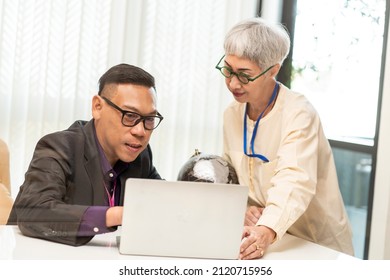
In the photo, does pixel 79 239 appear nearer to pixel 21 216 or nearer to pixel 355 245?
pixel 21 216

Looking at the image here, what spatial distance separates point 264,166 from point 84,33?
2.00ft

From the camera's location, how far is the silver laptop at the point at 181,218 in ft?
5.18

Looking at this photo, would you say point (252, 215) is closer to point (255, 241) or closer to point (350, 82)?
→ point (255, 241)

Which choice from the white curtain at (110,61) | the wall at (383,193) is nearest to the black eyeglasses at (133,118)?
the white curtain at (110,61)

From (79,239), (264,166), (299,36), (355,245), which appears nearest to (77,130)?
(79,239)

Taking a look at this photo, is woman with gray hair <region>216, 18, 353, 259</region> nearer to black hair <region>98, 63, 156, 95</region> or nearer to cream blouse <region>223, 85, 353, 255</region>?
cream blouse <region>223, 85, 353, 255</region>

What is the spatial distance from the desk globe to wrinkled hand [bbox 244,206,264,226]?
90 millimetres

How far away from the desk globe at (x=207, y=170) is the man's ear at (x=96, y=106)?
0.29 metres

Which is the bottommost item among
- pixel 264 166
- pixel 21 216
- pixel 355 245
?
pixel 355 245

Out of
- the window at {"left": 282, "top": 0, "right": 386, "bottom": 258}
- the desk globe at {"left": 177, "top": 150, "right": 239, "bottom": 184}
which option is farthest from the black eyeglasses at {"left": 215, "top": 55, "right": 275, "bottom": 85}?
the window at {"left": 282, "top": 0, "right": 386, "bottom": 258}

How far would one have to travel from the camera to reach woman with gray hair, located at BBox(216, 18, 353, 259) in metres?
1.93

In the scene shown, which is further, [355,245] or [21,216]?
[355,245]

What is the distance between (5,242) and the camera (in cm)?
171

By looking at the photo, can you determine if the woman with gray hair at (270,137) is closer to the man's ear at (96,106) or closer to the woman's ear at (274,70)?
the woman's ear at (274,70)
